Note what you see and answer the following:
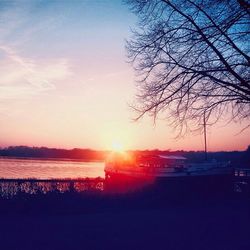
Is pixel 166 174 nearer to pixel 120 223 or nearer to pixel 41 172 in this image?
pixel 120 223

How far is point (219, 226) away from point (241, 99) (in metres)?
4.91

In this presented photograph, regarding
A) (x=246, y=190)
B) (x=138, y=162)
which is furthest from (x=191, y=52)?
(x=138, y=162)

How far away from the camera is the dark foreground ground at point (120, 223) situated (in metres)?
9.56

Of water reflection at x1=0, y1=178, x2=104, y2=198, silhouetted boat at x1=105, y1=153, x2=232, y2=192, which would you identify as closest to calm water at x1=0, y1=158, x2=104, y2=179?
silhouetted boat at x1=105, y1=153, x2=232, y2=192

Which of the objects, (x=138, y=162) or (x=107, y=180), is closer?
(x=107, y=180)

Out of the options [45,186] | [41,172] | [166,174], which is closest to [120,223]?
[45,186]

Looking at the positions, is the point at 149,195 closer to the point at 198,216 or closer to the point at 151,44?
the point at 198,216

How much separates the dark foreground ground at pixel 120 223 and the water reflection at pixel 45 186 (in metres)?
0.65

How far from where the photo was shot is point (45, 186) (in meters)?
16.5

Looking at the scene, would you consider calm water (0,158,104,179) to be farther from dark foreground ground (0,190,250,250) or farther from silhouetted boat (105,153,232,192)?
dark foreground ground (0,190,250,250)

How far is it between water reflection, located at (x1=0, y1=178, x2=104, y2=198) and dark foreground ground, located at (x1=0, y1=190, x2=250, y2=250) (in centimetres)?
65

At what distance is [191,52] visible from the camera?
1023 centimetres

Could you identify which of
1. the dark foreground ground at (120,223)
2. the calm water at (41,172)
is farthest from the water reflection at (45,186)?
the calm water at (41,172)

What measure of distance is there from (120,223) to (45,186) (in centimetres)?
531
